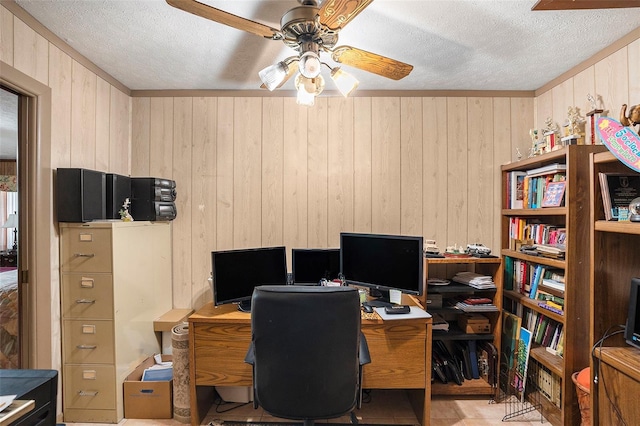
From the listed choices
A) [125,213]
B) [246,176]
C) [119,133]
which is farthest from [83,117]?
[246,176]

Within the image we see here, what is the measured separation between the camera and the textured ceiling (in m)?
1.74

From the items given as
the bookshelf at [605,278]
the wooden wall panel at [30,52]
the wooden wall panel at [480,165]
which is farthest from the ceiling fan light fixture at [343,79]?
the wooden wall panel at [30,52]

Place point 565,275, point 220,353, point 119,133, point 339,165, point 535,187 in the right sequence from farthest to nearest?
point 339,165, point 119,133, point 535,187, point 220,353, point 565,275

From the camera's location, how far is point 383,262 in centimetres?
227

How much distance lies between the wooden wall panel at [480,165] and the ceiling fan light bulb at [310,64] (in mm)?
1851

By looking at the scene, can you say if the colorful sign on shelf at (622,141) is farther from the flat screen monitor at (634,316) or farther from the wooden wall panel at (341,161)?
the wooden wall panel at (341,161)

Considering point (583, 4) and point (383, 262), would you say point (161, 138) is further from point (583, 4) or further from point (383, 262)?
point (583, 4)

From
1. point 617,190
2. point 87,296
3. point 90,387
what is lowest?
point 90,387

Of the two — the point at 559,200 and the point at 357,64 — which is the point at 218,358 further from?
the point at 559,200

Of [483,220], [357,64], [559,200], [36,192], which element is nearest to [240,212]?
[36,192]

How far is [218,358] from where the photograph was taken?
2.11 metres

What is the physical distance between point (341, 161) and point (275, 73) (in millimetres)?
1298

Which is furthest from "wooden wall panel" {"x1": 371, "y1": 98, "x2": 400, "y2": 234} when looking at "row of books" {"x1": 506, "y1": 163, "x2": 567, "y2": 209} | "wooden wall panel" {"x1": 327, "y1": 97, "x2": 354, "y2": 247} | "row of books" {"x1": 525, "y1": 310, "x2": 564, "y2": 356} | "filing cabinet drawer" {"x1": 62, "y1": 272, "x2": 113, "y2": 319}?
"filing cabinet drawer" {"x1": 62, "y1": 272, "x2": 113, "y2": 319}

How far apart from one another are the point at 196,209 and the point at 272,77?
1.58 meters
